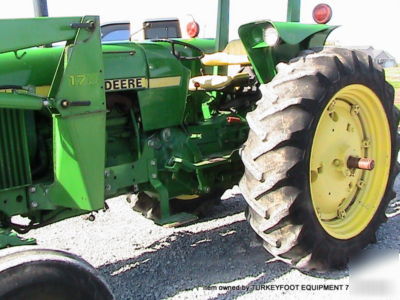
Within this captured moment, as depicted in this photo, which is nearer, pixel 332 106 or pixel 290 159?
pixel 290 159

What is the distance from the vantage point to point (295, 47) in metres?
4.02

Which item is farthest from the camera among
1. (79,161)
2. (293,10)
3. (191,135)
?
(293,10)

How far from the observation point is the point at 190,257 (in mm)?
3975

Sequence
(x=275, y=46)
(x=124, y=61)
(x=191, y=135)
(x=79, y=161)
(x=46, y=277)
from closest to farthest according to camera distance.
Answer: (x=46, y=277) → (x=79, y=161) → (x=124, y=61) → (x=275, y=46) → (x=191, y=135)

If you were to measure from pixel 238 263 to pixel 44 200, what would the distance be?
1.46 meters

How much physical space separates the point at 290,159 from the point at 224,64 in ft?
3.69

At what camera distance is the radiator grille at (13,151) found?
9.93 feet

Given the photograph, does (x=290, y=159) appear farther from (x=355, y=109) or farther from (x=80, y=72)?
(x=80, y=72)

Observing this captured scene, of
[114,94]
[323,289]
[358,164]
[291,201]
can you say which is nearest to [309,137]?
[291,201]

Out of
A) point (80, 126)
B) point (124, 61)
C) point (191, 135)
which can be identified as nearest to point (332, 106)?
point (191, 135)

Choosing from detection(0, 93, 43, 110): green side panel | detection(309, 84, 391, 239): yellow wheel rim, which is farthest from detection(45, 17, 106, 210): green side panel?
detection(309, 84, 391, 239): yellow wheel rim

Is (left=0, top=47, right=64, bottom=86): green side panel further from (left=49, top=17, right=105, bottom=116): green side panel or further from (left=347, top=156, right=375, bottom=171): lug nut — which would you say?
(left=347, top=156, right=375, bottom=171): lug nut

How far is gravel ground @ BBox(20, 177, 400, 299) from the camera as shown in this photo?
3412 mm

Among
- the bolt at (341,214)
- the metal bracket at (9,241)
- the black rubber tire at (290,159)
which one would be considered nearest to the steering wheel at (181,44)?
the black rubber tire at (290,159)
